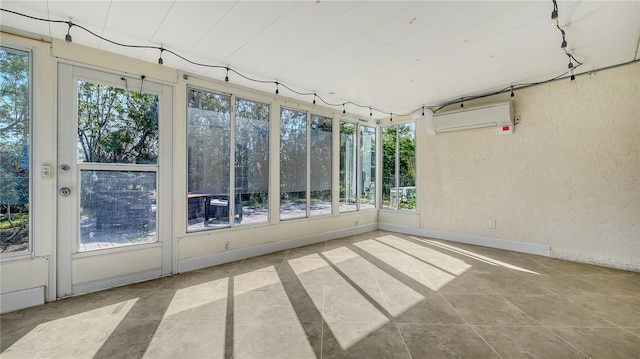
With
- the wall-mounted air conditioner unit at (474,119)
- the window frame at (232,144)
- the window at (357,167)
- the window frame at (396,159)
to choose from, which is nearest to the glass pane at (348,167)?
the window at (357,167)

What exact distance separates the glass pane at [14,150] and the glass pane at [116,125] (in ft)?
1.26

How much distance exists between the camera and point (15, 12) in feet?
6.81

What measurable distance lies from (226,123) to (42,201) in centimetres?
206

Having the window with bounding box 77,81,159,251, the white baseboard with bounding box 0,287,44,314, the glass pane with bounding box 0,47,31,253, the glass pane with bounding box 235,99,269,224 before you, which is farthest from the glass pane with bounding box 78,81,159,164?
the white baseboard with bounding box 0,287,44,314

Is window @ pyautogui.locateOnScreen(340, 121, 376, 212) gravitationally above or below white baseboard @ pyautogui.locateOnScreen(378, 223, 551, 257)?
above

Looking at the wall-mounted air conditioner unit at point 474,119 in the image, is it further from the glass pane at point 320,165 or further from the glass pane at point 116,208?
the glass pane at point 116,208

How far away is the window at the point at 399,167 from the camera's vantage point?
5.44m

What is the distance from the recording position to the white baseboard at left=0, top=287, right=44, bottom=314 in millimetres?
2207

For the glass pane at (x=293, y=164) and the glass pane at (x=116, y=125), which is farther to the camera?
the glass pane at (x=293, y=164)

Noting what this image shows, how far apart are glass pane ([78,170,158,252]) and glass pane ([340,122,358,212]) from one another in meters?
3.38

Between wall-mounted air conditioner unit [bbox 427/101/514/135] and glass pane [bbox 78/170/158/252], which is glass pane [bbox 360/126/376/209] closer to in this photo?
wall-mounted air conditioner unit [bbox 427/101/514/135]

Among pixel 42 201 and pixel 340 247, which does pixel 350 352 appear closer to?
pixel 340 247

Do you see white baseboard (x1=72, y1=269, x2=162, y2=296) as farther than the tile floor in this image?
Yes

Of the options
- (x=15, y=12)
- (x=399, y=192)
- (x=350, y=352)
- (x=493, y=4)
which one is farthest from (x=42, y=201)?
(x=399, y=192)
